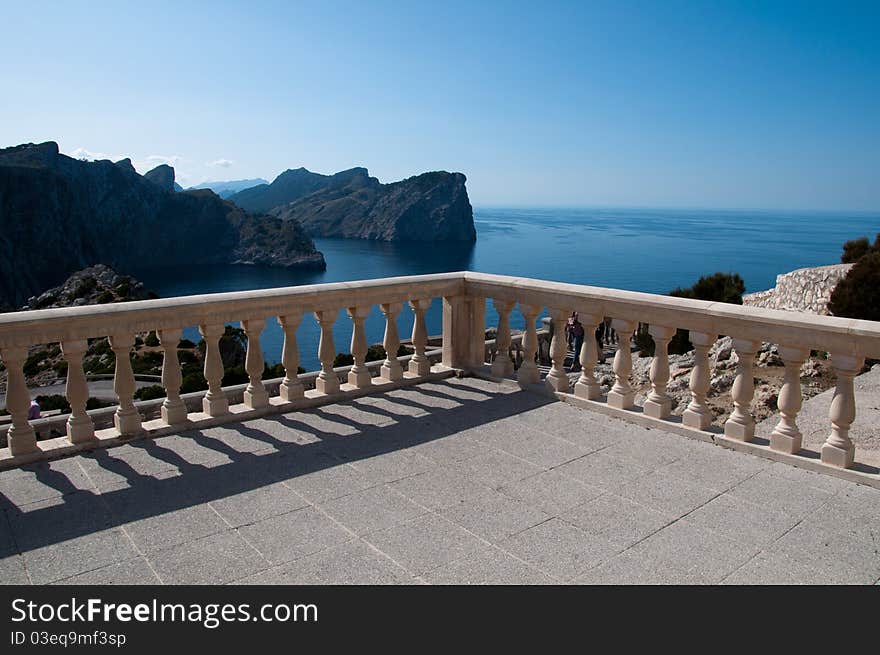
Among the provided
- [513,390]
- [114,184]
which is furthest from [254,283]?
[513,390]

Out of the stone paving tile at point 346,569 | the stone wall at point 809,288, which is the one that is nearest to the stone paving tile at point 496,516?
the stone paving tile at point 346,569

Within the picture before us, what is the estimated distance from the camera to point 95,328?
14.8 feet

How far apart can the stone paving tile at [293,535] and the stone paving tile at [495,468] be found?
1.07m

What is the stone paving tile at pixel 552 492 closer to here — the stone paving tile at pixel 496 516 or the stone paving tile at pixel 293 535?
the stone paving tile at pixel 496 516

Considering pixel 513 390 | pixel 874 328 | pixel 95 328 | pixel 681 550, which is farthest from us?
pixel 513 390

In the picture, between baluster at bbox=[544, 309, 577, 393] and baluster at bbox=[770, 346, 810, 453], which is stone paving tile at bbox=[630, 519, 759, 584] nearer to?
baluster at bbox=[770, 346, 810, 453]

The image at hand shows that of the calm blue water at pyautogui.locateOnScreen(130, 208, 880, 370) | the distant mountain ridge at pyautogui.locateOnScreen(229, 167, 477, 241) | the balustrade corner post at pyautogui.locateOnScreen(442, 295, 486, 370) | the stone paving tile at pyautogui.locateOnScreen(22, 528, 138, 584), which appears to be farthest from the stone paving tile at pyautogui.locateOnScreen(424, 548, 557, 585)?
the distant mountain ridge at pyautogui.locateOnScreen(229, 167, 477, 241)

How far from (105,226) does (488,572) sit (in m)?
147

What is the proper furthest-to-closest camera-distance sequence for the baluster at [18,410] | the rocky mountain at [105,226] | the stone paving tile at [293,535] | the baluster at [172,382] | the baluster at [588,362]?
the rocky mountain at [105,226]
the baluster at [588,362]
the baluster at [172,382]
the baluster at [18,410]
the stone paving tile at [293,535]

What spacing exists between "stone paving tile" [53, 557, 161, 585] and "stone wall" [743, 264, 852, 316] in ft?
80.9

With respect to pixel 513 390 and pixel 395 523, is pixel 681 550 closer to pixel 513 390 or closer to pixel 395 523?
pixel 395 523

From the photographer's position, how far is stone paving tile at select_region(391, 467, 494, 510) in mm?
3908

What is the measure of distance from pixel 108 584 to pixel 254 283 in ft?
367

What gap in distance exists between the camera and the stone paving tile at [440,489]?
391 centimetres
